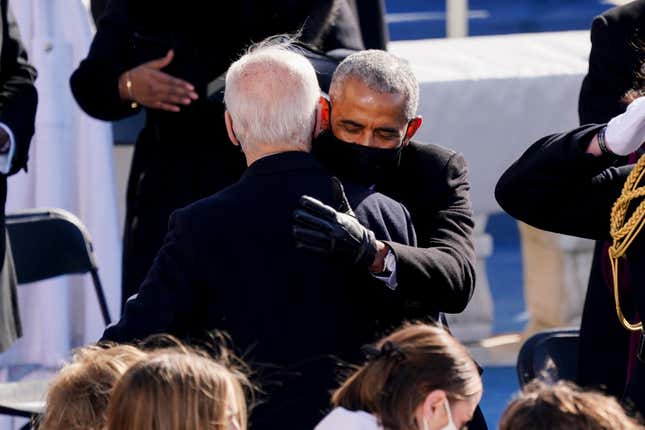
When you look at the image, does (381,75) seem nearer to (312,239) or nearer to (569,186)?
(569,186)

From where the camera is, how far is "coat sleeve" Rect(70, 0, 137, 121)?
3967 millimetres

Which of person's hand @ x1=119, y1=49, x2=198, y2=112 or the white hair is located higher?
the white hair

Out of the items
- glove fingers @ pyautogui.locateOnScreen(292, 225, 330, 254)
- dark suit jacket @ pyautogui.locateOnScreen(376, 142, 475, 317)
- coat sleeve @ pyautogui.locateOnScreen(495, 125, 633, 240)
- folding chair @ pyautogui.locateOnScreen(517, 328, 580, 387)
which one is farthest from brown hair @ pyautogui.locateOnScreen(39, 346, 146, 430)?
folding chair @ pyautogui.locateOnScreen(517, 328, 580, 387)

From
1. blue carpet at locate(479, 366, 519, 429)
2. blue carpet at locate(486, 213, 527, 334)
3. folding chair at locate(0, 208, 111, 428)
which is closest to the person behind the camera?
folding chair at locate(0, 208, 111, 428)

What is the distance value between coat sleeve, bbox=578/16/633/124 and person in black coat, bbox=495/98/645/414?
1.42ft

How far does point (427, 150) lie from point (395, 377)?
2.59 ft

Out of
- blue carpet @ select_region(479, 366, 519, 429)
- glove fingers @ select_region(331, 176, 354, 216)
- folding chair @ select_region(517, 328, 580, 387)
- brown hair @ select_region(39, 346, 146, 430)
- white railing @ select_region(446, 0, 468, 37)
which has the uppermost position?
glove fingers @ select_region(331, 176, 354, 216)

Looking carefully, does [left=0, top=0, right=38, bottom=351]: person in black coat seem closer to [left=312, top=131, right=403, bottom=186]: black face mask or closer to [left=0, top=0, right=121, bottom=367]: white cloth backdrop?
[left=0, top=0, right=121, bottom=367]: white cloth backdrop

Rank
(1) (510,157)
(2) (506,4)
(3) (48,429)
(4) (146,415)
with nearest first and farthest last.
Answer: (4) (146,415) < (3) (48,429) < (1) (510,157) < (2) (506,4)

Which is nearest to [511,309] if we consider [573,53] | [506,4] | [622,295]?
[573,53]

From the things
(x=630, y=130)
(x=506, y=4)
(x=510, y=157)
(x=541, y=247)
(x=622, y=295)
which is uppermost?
(x=630, y=130)

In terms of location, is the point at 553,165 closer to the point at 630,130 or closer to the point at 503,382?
the point at 630,130

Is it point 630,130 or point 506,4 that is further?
point 506,4

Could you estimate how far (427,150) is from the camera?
10.00 feet
